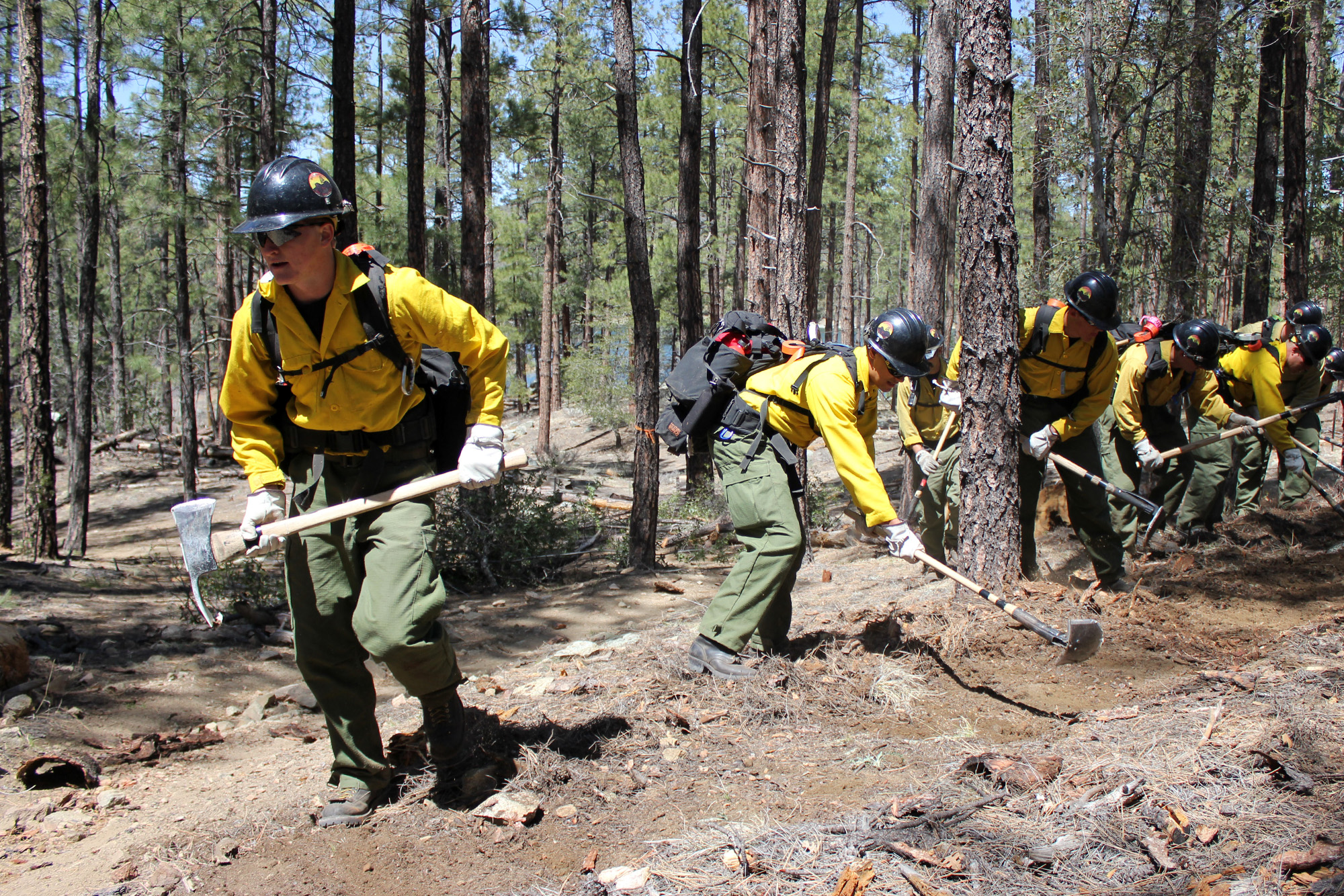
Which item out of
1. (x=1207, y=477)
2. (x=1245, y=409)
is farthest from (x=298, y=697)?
(x=1245, y=409)

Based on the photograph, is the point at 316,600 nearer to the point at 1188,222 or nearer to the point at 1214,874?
the point at 1214,874

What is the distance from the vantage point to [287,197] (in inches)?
125

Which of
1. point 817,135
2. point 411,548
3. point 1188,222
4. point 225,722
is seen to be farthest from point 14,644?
point 1188,222

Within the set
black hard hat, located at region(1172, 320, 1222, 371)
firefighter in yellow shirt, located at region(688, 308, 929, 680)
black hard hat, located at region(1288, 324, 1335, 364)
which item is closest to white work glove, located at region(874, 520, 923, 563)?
firefighter in yellow shirt, located at region(688, 308, 929, 680)

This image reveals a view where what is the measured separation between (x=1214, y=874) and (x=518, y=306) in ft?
84.7

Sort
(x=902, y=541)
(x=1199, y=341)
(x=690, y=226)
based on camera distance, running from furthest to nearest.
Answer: (x=690, y=226)
(x=1199, y=341)
(x=902, y=541)

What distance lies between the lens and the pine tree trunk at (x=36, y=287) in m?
11.8

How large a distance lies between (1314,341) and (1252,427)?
3.55 feet

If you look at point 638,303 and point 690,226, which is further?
point 690,226

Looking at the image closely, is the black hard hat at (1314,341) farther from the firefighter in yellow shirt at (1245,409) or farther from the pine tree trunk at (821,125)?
the pine tree trunk at (821,125)

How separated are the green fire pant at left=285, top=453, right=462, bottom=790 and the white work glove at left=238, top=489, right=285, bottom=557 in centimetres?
9

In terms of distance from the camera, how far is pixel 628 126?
30.1 ft

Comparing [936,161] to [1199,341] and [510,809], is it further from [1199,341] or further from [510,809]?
[510,809]

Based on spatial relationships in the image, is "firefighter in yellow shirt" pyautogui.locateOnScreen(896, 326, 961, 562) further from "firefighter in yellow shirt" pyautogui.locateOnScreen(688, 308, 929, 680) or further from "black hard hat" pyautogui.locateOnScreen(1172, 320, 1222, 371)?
"firefighter in yellow shirt" pyautogui.locateOnScreen(688, 308, 929, 680)
